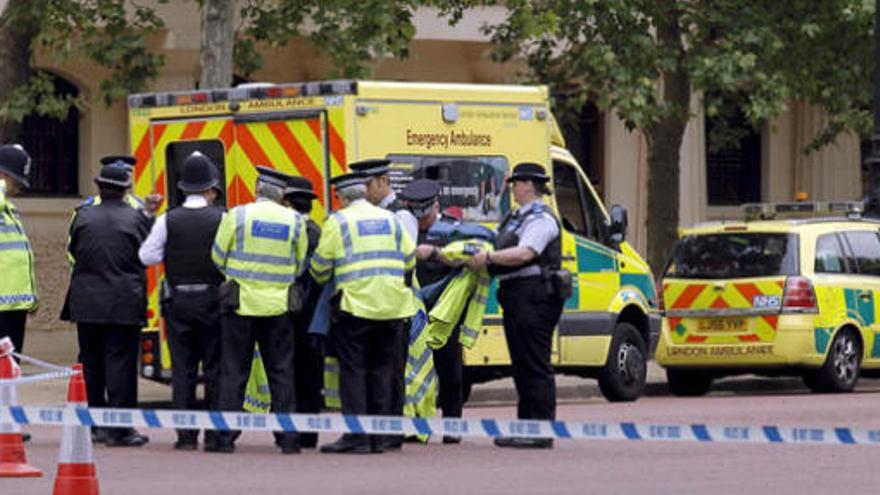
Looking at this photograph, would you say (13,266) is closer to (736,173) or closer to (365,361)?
(365,361)

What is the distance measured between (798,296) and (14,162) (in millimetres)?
8316

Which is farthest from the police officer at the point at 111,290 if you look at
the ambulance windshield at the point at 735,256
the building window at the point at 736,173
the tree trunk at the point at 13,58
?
the building window at the point at 736,173

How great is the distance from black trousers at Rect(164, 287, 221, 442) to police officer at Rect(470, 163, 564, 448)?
65.2 inches

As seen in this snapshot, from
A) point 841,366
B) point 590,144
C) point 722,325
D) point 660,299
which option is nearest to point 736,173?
point 590,144

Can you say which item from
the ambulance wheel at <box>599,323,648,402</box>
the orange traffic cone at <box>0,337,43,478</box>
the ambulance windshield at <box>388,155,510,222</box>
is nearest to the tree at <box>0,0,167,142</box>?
the ambulance wheel at <box>599,323,648,402</box>

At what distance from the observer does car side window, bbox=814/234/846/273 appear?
22156 millimetres

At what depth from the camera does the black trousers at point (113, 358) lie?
1562 cm

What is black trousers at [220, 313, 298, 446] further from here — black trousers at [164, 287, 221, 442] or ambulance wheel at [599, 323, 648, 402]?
ambulance wheel at [599, 323, 648, 402]

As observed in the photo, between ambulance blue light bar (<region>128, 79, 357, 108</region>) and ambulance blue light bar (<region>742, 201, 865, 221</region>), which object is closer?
ambulance blue light bar (<region>128, 79, 357, 108</region>)

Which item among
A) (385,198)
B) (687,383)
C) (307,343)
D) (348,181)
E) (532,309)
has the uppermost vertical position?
(348,181)

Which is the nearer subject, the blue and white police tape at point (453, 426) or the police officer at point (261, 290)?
the blue and white police tape at point (453, 426)

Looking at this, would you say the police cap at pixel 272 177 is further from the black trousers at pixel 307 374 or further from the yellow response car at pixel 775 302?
the yellow response car at pixel 775 302

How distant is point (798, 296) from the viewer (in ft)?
71.3

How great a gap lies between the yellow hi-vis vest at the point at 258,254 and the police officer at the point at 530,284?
4.11 ft
